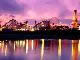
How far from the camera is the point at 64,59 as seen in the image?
137 ft

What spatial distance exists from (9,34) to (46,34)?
16109 millimetres

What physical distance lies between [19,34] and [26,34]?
2.88 m

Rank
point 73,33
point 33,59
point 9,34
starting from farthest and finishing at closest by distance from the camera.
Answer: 1. point 73,33
2. point 9,34
3. point 33,59

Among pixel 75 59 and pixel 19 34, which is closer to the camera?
pixel 75 59

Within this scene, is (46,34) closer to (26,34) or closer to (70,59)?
(26,34)

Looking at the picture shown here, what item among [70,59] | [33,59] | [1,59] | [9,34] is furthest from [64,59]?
[9,34]

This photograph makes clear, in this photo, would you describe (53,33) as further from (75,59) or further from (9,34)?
(75,59)

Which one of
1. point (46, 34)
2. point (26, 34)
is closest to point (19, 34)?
point (26, 34)

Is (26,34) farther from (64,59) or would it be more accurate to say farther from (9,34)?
(64,59)

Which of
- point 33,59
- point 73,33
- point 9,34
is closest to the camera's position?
point 33,59

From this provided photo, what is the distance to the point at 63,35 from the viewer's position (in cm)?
13988

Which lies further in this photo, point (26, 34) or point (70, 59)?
point (26, 34)

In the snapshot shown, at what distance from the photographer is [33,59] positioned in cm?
4100

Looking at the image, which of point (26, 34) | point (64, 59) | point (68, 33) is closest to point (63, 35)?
point (68, 33)
